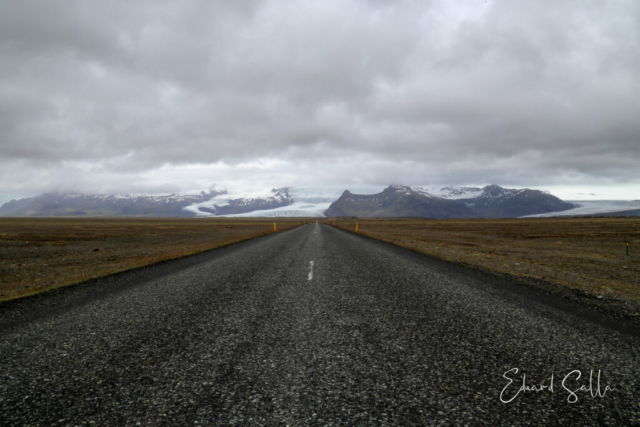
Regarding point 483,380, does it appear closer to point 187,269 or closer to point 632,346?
point 632,346

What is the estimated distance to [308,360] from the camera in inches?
187

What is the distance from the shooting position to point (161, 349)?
203 inches

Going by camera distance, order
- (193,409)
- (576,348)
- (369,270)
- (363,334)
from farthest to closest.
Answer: (369,270) → (363,334) → (576,348) → (193,409)

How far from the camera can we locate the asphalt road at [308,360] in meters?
3.48

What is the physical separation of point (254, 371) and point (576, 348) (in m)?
5.46

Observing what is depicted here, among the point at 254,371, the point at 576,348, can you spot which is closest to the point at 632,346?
the point at 576,348

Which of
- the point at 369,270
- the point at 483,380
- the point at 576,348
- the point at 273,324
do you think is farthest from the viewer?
the point at 369,270

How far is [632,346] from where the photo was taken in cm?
534

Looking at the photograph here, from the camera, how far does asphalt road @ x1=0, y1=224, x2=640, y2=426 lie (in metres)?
3.48

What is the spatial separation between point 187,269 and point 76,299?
5179mm

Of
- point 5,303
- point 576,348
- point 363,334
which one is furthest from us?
point 5,303

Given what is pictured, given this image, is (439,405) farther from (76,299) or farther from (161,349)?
(76,299)

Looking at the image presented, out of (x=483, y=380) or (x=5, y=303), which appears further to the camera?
(x=5, y=303)

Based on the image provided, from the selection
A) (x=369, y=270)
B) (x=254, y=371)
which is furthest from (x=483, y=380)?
(x=369, y=270)
